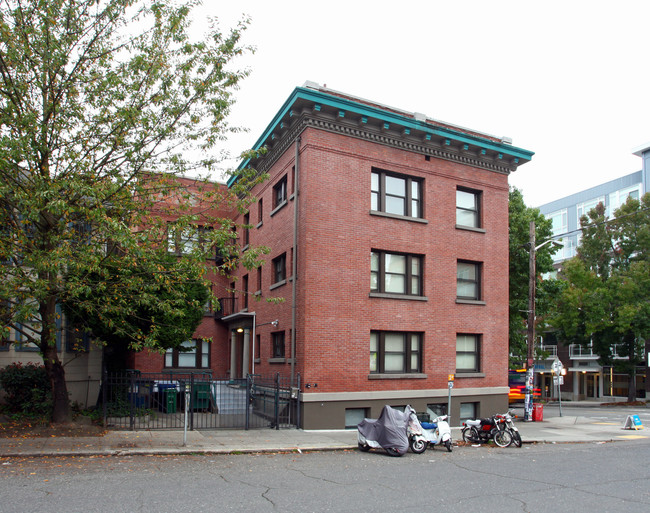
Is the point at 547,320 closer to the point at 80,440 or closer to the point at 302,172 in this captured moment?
the point at 302,172

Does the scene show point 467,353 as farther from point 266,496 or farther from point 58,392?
point 266,496

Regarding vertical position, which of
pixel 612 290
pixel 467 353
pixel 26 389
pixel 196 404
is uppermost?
pixel 612 290

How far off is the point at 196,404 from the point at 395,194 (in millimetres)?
10454

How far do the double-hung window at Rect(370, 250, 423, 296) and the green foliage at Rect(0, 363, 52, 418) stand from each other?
11119 millimetres

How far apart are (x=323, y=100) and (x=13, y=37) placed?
31.3 feet

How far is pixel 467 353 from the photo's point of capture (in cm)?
2298

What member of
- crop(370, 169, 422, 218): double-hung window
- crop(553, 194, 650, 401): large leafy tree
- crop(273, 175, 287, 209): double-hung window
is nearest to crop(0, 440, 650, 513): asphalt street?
crop(370, 169, 422, 218): double-hung window

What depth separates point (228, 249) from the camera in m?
15.6

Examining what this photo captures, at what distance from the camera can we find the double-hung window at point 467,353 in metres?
22.8

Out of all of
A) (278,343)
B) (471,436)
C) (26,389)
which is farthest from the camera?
(278,343)

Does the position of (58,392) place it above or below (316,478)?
above

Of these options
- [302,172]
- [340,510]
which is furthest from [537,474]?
Answer: [302,172]

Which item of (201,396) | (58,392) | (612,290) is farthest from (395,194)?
(612,290)

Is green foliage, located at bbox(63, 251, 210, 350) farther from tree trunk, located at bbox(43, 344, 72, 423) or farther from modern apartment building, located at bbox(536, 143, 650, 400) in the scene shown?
modern apartment building, located at bbox(536, 143, 650, 400)
